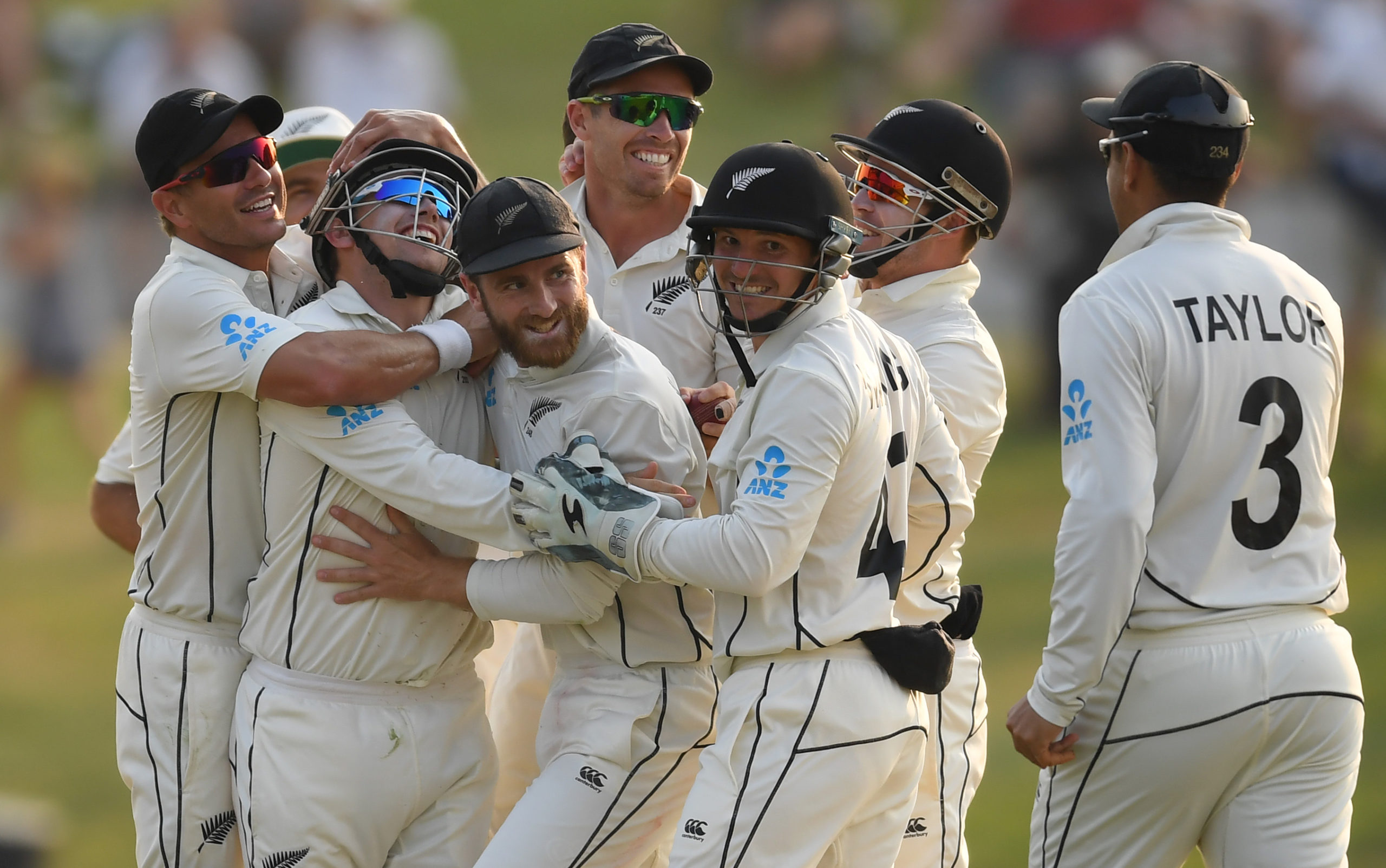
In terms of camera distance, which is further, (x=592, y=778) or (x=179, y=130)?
(x=179, y=130)

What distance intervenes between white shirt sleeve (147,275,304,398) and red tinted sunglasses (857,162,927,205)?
5.58 feet

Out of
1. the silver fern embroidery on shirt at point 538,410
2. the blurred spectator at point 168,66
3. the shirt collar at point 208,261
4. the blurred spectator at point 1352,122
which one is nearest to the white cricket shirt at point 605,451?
the silver fern embroidery on shirt at point 538,410

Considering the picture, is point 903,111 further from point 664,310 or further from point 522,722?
point 522,722

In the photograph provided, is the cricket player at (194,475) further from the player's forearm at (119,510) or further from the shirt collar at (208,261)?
the player's forearm at (119,510)

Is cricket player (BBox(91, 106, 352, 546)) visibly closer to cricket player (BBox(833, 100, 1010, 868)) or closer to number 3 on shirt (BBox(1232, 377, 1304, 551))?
cricket player (BBox(833, 100, 1010, 868))

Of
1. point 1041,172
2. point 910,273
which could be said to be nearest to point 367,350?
point 910,273

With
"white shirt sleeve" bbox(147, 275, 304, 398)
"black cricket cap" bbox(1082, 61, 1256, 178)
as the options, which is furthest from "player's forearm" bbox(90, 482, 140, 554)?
"black cricket cap" bbox(1082, 61, 1256, 178)

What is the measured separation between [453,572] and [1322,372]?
2156 mm

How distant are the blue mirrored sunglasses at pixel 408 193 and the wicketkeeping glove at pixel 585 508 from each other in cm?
73

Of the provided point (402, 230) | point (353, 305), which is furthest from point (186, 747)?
point (402, 230)

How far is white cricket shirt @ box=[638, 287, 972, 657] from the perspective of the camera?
341 centimetres

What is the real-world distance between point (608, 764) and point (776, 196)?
1453mm

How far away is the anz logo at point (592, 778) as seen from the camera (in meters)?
3.88

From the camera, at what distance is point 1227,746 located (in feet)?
11.9
